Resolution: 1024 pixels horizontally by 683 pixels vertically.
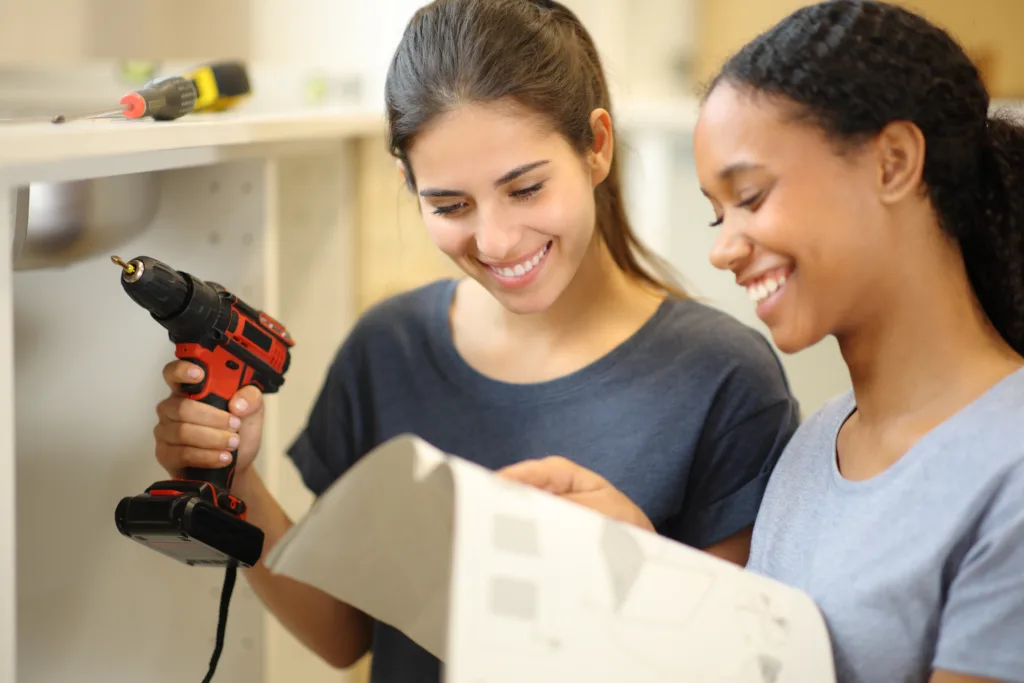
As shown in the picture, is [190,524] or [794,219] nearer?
[794,219]

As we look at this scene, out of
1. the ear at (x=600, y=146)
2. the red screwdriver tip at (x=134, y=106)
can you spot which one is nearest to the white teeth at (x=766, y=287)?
the ear at (x=600, y=146)

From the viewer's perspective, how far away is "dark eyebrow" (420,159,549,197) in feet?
3.24

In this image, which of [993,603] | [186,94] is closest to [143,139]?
[186,94]

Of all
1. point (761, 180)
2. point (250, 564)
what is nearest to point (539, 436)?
point (250, 564)

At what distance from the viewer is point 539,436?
114 centimetres

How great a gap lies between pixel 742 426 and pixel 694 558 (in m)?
0.39

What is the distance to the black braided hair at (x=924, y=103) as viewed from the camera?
783 millimetres

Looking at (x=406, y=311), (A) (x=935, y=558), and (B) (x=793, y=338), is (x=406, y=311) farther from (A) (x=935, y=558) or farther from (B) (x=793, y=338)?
(A) (x=935, y=558)

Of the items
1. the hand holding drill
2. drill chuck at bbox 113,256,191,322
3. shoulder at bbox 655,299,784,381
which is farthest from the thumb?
shoulder at bbox 655,299,784,381

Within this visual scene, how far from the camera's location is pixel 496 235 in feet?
3.21

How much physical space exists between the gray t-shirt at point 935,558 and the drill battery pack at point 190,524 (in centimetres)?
47

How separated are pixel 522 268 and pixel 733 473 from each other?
0.99 feet

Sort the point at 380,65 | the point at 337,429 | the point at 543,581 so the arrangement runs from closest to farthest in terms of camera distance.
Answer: the point at 543,581, the point at 337,429, the point at 380,65

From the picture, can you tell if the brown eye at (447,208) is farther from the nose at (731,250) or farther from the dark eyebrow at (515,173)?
the nose at (731,250)
